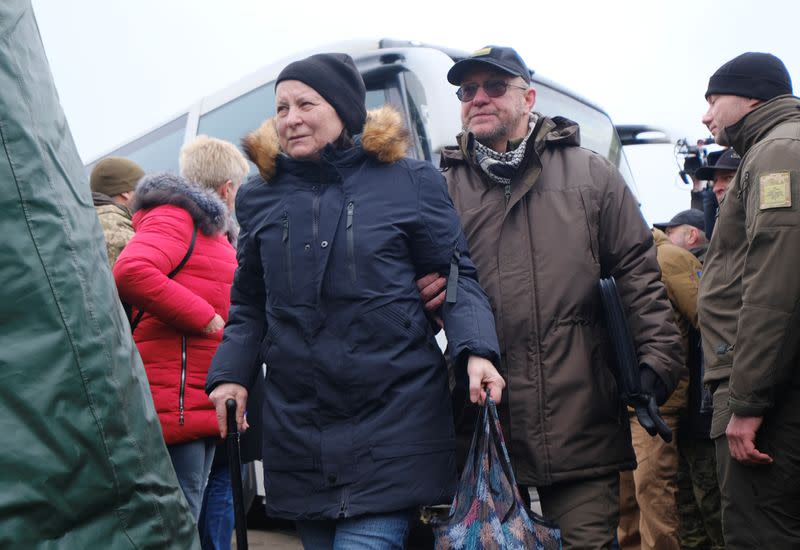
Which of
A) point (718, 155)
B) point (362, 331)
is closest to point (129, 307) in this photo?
point (362, 331)

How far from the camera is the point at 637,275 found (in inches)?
126

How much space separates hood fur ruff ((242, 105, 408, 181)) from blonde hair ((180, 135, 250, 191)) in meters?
1.34

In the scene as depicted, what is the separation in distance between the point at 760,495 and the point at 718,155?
2637mm

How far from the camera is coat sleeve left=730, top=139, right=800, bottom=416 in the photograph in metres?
2.90

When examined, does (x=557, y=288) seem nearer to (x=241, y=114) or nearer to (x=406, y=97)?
(x=406, y=97)

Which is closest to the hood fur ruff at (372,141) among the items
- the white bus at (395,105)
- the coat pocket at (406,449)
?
the coat pocket at (406,449)

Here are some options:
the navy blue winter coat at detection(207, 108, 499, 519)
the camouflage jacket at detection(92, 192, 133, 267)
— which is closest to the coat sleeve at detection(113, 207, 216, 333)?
the camouflage jacket at detection(92, 192, 133, 267)

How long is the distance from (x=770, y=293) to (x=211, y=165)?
2386mm

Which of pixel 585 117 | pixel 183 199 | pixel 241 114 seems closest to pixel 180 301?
pixel 183 199

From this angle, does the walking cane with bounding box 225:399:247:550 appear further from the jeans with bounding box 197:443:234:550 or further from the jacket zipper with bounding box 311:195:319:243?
the jeans with bounding box 197:443:234:550

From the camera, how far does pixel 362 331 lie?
264cm

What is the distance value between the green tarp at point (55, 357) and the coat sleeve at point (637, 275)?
6.50 ft

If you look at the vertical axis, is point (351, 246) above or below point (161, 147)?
above

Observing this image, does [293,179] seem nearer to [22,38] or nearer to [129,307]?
[129,307]
